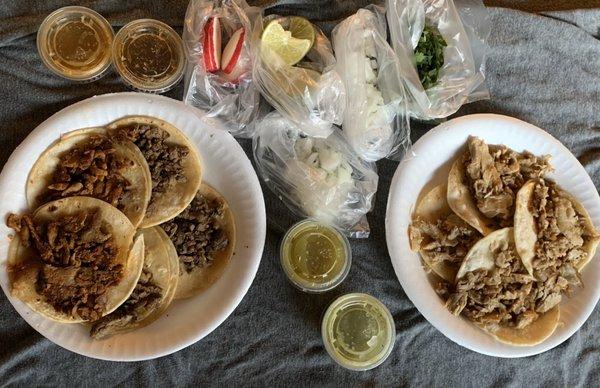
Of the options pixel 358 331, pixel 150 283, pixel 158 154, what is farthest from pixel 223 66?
pixel 358 331

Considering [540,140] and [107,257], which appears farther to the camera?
[540,140]

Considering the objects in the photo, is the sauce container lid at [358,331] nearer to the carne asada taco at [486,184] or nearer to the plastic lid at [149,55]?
the carne asada taco at [486,184]

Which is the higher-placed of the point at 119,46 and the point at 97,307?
the point at 119,46

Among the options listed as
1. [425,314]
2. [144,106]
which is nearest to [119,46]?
[144,106]

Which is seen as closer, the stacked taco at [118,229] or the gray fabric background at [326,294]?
the stacked taco at [118,229]

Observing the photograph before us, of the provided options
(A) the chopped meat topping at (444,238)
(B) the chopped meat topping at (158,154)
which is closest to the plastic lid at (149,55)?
(B) the chopped meat topping at (158,154)

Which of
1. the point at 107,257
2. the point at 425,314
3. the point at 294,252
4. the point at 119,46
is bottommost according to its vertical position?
the point at 425,314

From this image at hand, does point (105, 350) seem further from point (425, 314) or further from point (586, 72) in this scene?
point (586, 72)
